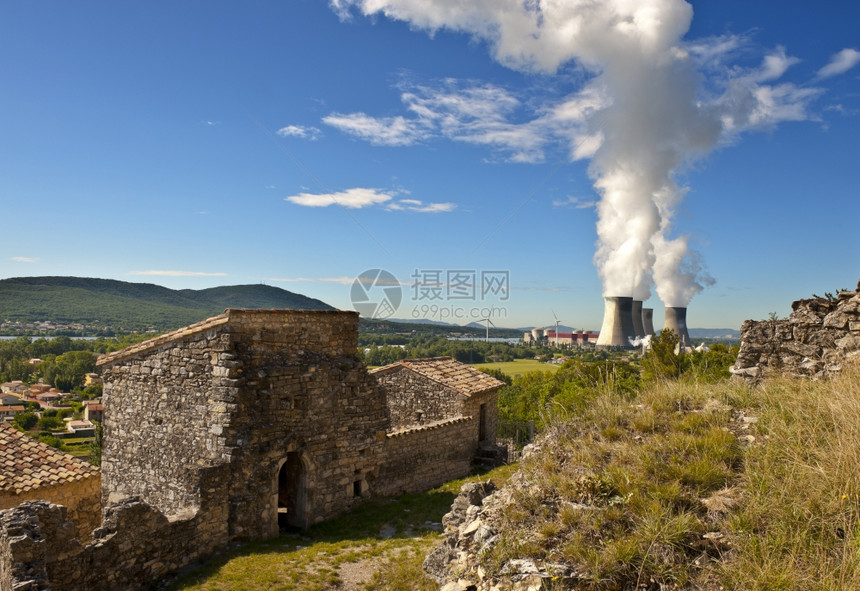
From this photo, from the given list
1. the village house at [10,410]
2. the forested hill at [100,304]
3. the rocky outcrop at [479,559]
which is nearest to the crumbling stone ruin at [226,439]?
the rocky outcrop at [479,559]

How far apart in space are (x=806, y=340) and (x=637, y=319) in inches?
2011

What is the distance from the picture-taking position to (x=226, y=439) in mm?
9766

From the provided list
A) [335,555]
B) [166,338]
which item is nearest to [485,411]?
[335,555]

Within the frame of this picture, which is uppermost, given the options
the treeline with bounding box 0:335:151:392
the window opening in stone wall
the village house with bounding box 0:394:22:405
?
the window opening in stone wall

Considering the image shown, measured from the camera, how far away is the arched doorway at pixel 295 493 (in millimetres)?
11084

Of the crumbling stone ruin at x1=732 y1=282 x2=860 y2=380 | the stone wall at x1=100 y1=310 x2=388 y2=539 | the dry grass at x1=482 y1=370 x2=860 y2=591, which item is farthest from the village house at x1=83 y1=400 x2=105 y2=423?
the crumbling stone ruin at x1=732 y1=282 x2=860 y2=380

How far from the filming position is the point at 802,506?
16.1 ft

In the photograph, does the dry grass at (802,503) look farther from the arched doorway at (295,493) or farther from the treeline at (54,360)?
the treeline at (54,360)

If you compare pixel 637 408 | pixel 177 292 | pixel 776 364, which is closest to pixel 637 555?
pixel 637 408

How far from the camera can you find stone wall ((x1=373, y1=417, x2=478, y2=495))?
1372 centimetres

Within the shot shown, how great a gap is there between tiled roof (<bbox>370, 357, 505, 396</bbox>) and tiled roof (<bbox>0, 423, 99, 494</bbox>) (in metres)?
8.59

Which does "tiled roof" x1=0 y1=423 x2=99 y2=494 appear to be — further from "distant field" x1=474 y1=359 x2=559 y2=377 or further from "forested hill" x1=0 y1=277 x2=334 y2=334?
"forested hill" x1=0 y1=277 x2=334 y2=334

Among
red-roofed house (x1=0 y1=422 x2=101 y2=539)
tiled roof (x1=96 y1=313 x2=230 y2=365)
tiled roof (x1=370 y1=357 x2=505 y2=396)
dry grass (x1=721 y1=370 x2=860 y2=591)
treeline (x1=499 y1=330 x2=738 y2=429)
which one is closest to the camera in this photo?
dry grass (x1=721 y1=370 x2=860 y2=591)

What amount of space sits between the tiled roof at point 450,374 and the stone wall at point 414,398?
0.58 ft
